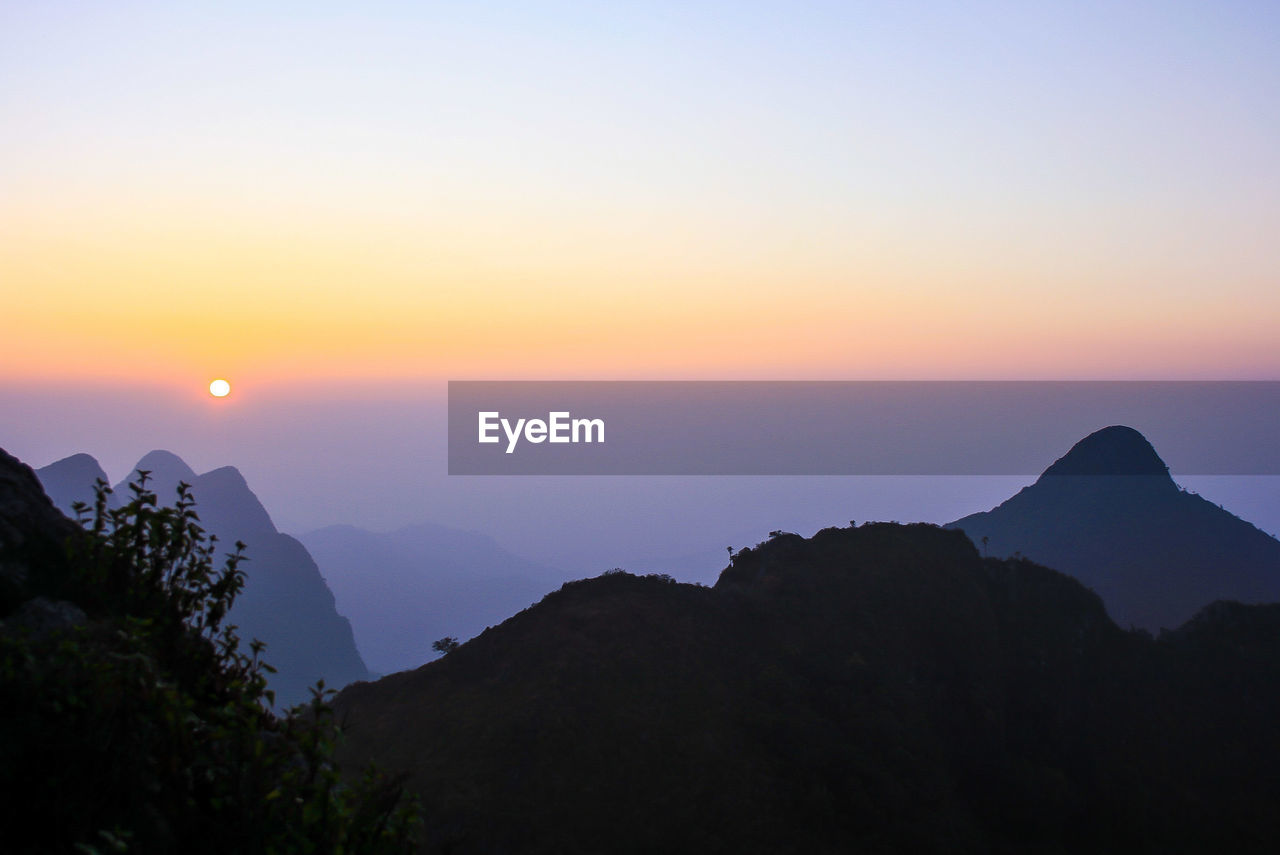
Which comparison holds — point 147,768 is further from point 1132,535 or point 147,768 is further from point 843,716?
point 1132,535

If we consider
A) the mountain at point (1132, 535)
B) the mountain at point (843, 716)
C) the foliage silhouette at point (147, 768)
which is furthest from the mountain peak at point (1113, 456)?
the foliage silhouette at point (147, 768)

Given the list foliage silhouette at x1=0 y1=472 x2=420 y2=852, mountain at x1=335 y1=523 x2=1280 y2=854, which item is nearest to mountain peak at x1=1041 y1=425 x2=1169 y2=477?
mountain at x1=335 y1=523 x2=1280 y2=854

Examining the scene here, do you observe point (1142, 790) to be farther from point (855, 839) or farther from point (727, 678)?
point (727, 678)

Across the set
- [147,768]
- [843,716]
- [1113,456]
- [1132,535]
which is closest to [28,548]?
[147,768]

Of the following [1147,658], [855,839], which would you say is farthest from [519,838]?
[1147,658]

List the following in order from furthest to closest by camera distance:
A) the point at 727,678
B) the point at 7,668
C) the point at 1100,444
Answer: the point at 1100,444 < the point at 727,678 < the point at 7,668

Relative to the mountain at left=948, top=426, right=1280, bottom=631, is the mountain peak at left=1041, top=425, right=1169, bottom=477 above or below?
above

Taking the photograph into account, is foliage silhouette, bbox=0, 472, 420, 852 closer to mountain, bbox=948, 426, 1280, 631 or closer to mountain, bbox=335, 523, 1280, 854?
mountain, bbox=335, 523, 1280, 854
